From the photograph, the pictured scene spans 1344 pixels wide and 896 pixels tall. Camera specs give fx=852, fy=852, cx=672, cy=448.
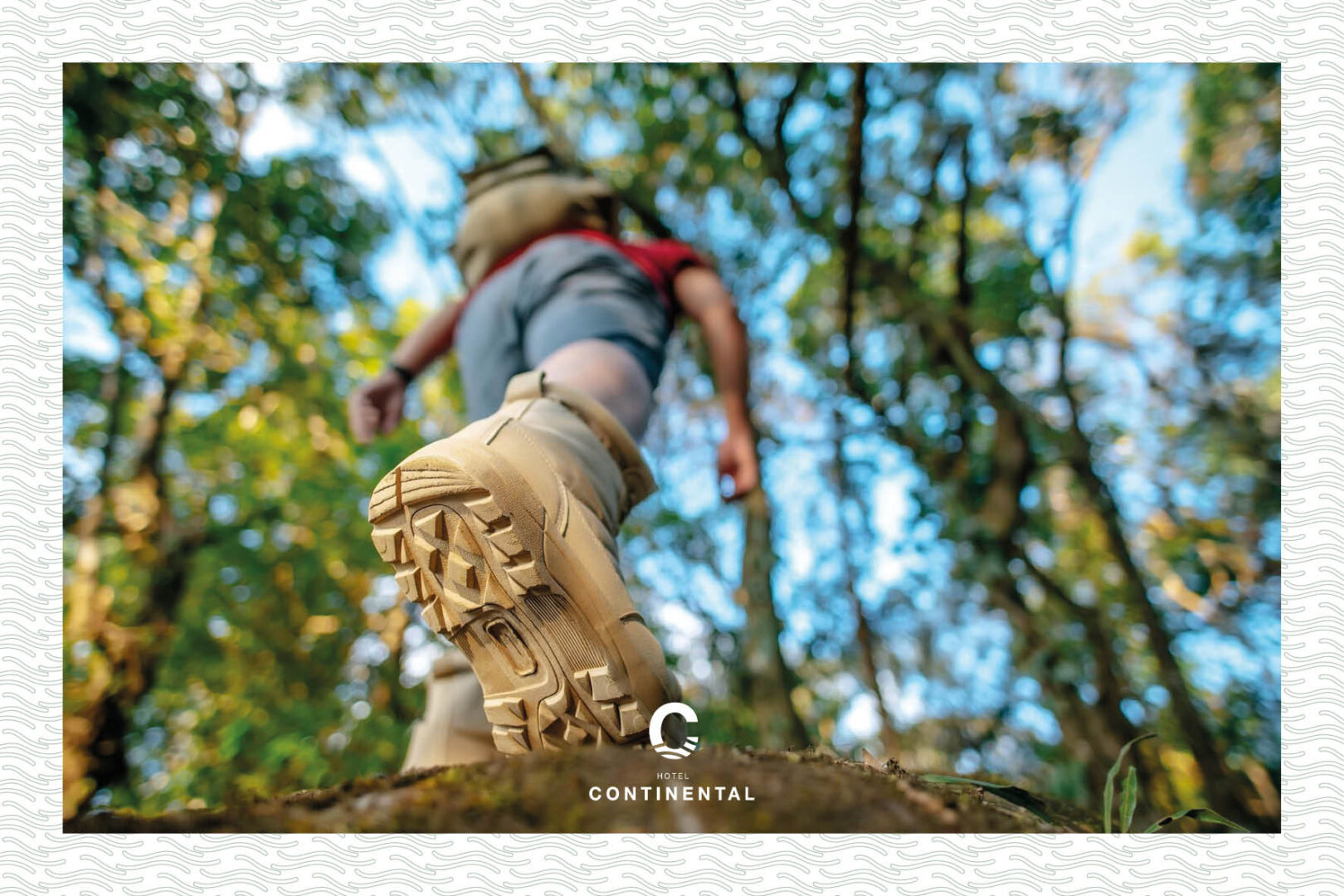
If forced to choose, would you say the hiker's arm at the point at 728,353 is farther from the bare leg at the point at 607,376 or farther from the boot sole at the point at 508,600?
the boot sole at the point at 508,600

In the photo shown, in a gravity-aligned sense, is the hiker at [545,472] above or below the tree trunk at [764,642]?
above

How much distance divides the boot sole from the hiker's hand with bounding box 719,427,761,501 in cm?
65

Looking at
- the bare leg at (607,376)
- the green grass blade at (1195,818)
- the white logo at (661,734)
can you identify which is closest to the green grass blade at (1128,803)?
the green grass blade at (1195,818)

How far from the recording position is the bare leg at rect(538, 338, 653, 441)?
3.40 feet

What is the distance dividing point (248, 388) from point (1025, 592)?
245 centimetres

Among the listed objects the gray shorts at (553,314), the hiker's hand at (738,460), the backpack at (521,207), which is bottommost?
the hiker's hand at (738,460)

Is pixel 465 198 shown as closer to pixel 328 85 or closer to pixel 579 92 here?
pixel 328 85

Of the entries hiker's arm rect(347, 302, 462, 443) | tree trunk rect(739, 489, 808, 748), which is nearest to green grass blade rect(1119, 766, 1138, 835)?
tree trunk rect(739, 489, 808, 748)

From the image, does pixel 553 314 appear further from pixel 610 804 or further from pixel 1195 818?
pixel 1195 818

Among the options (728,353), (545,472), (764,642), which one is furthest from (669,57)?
(764,642)

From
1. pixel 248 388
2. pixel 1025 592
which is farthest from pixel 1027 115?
pixel 248 388

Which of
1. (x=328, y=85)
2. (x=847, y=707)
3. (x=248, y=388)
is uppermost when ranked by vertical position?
(x=328, y=85)

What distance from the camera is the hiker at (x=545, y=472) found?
2.51ft

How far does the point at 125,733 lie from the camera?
2307 mm
